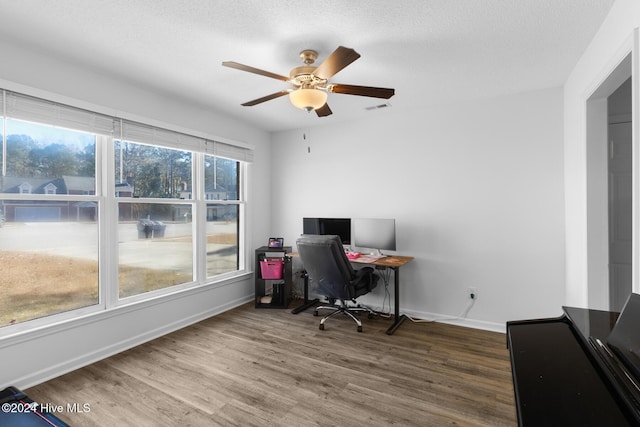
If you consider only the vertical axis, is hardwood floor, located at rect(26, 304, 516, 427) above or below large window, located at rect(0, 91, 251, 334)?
below

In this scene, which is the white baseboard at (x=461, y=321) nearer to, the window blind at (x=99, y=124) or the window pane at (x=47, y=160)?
the window blind at (x=99, y=124)

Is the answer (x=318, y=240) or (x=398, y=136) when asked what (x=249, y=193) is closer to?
(x=318, y=240)

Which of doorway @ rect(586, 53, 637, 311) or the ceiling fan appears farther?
doorway @ rect(586, 53, 637, 311)

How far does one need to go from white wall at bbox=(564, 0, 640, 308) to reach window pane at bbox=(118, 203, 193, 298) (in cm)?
366

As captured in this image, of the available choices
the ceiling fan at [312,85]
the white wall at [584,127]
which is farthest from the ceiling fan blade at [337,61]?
the white wall at [584,127]

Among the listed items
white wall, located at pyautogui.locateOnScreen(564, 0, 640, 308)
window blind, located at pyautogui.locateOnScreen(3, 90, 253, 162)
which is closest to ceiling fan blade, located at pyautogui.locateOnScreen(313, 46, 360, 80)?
white wall, located at pyautogui.locateOnScreen(564, 0, 640, 308)

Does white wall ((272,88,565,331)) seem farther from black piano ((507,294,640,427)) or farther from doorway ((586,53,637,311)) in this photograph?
black piano ((507,294,640,427))

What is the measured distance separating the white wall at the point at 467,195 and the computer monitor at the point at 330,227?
0.24 metres

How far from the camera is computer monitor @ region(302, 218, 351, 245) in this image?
389 cm

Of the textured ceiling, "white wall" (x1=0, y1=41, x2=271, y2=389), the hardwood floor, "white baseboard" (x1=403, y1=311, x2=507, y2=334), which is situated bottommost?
the hardwood floor

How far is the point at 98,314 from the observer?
2.64 m

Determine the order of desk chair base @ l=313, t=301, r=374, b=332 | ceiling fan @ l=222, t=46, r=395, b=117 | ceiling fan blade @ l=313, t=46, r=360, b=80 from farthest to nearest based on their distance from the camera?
desk chair base @ l=313, t=301, r=374, b=332 < ceiling fan @ l=222, t=46, r=395, b=117 < ceiling fan blade @ l=313, t=46, r=360, b=80

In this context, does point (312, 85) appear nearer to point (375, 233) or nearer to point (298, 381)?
point (375, 233)

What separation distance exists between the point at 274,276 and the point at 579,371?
327 centimetres
